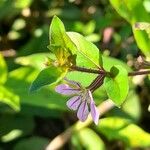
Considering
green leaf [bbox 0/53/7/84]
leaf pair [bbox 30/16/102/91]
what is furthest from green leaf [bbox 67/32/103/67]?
green leaf [bbox 0/53/7/84]

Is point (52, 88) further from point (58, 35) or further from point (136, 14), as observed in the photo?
point (58, 35)

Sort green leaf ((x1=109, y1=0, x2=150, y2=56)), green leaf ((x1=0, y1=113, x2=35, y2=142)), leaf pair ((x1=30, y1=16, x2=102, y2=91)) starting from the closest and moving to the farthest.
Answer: leaf pair ((x1=30, y1=16, x2=102, y2=91)) → green leaf ((x1=109, y1=0, x2=150, y2=56)) → green leaf ((x1=0, y1=113, x2=35, y2=142))

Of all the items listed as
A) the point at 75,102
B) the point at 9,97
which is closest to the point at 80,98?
the point at 75,102

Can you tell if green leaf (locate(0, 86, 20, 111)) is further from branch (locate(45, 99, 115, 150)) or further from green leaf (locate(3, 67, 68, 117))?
branch (locate(45, 99, 115, 150))

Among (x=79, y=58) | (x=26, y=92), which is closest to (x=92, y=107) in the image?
(x=79, y=58)

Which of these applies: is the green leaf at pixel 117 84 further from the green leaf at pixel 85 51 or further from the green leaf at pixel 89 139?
the green leaf at pixel 89 139

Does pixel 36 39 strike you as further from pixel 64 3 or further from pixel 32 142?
pixel 32 142
